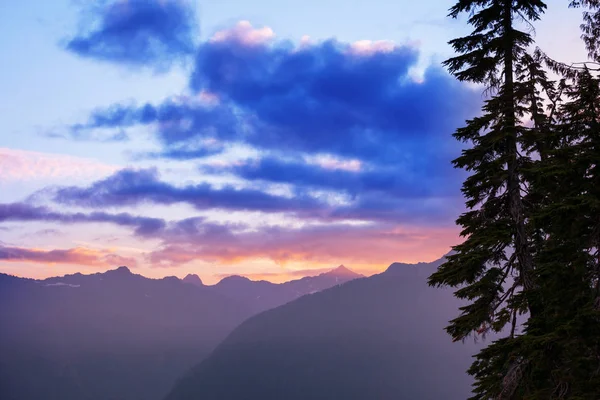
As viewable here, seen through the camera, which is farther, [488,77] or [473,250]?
[488,77]

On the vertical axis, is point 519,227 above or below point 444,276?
above

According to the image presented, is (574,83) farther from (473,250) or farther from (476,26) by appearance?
(473,250)

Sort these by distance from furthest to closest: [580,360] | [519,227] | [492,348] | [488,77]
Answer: [488,77] < [519,227] < [492,348] < [580,360]

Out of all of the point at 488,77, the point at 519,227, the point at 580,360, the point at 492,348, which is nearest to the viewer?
the point at 580,360

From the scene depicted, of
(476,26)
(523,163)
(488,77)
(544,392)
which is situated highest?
(476,26)

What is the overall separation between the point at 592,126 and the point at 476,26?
7.21 metres

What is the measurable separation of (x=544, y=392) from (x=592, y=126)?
773 centimetres

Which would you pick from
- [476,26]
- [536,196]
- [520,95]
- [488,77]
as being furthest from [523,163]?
[476,26]

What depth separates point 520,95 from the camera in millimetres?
18797

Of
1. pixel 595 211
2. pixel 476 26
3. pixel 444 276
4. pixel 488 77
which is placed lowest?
pixel 444 276

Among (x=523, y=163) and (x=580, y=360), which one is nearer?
(x=580, y=360)

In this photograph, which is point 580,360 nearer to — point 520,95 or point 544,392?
point 544,392

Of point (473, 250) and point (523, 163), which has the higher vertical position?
point (523, 163)

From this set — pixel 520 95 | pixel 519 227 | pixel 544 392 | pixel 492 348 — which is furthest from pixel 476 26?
pixel 544 392
